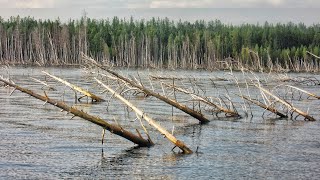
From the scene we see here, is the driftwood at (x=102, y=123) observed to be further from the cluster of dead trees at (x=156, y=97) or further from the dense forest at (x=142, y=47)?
the dense forest at (x=142, y=47)

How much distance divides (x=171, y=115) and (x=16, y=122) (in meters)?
11.2

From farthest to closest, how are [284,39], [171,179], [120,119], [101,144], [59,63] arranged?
1. [284,39]
2. [59,63]
3. [120,119]
4. [101,144]
5. [171,179]

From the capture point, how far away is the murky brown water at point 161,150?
22.7 metres

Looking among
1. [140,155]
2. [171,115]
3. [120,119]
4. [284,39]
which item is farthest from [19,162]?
[284,39]

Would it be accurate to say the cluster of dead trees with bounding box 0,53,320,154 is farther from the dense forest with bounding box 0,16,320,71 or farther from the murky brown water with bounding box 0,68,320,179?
the dense forest with bounding box 0,16,320,71

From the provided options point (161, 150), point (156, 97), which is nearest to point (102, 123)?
point (161, 150)

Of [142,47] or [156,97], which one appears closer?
[156,97]

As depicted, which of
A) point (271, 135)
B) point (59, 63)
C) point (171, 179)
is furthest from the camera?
point (59, 63)

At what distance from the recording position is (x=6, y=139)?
29.0 meters

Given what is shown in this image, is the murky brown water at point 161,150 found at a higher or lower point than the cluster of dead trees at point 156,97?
lower

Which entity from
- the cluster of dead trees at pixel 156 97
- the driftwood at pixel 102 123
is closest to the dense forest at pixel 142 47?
the cluster of dead trees at pixel 156 97

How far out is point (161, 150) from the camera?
27016mm

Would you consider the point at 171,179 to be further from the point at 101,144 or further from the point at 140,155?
the point at 101,144

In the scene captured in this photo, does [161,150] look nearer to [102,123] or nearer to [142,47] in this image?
[102,123]
